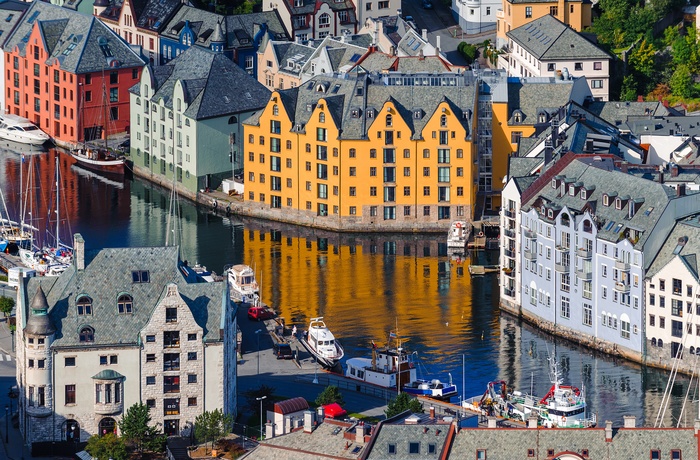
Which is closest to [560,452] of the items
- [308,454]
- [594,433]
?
[594,433]

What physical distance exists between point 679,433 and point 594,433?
604cm

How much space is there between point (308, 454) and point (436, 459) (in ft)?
34.4

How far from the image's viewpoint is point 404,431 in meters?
193

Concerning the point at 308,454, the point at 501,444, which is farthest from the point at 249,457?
the point at 501,444

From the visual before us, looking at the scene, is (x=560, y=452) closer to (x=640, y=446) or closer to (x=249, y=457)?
(x=640, y=446)

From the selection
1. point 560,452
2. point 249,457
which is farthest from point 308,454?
point 560,452

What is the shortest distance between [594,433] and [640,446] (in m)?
3.47

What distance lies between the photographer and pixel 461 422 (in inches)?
7864

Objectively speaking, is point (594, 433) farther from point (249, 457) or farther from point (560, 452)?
point (249, 457)

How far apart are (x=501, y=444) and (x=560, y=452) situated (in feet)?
14.0

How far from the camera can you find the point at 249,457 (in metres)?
199

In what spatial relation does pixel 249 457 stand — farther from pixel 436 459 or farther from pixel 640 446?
pixel 640 446

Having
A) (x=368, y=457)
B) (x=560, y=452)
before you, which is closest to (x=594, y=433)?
(x=560, y=452)

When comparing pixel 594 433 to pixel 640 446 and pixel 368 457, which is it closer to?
pixel 640 446
